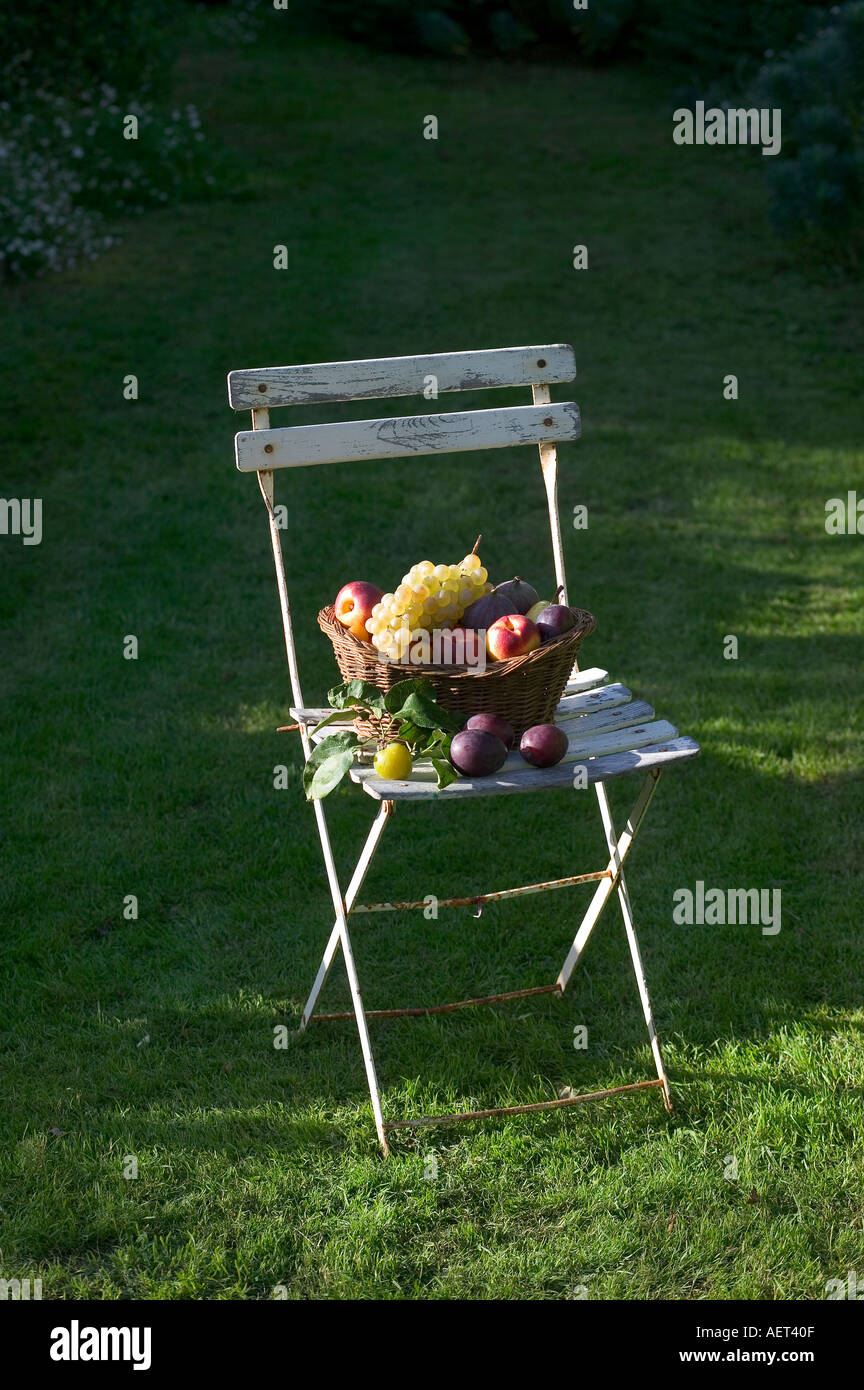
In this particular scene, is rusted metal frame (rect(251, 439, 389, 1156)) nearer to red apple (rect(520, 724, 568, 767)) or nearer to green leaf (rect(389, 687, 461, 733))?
green leaf (rect(389, 687, 461, 733))

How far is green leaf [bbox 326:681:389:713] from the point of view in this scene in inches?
116

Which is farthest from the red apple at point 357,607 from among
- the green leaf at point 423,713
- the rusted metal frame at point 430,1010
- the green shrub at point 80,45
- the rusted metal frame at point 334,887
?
the green shrub at point 80,45

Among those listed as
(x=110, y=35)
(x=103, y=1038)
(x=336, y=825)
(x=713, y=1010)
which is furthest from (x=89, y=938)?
(x=110, y=35)

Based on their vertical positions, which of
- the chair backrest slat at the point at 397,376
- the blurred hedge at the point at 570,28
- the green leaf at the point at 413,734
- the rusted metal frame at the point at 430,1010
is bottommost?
the rusted metal frame at the point at 430,1010

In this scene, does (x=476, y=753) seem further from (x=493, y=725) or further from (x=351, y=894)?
(x=351, y=894)

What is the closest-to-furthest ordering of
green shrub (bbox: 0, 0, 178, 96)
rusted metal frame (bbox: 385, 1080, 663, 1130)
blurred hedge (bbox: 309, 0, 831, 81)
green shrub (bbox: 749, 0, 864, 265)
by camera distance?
1. rusted metal frame (bbox: 385, 1080, 663, 1130)
2. green shrub (bbox: 749, 0, 864, 265)
3. green shrub (bbox: 0, 0, 178, 96)
4. blurred hedge (bbox: 309, 0, 831, 81)

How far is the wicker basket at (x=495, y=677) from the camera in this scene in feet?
9.64

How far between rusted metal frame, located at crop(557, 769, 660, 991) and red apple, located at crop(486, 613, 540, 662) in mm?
419

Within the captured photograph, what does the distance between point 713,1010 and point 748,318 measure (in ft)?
23.8

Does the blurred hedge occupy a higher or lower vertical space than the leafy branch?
higher

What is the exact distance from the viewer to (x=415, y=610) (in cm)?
297

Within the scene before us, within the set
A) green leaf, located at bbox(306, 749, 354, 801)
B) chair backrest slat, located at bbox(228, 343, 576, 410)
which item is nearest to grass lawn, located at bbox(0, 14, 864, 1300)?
green leaf, located at bbox(306, 749, 354, 801)

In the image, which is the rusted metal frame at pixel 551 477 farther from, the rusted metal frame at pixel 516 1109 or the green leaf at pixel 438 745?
the rusted metal frame at pixel 516 1109

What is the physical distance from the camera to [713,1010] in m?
3.60
